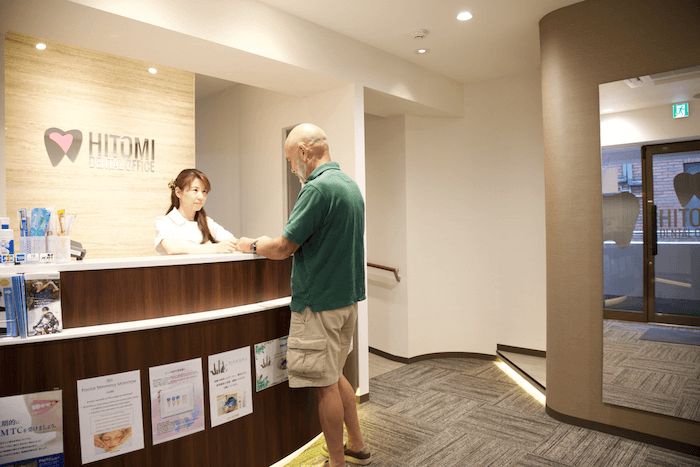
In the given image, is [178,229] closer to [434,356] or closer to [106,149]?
[106,149]

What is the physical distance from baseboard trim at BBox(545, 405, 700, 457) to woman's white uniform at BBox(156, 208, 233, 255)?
109 inches

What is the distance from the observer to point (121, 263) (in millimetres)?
1947

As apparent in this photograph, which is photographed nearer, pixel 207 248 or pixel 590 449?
pixel 207 248

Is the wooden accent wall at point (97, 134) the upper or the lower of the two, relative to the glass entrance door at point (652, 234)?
upper

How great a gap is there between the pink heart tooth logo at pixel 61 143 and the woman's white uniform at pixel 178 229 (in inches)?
44.0

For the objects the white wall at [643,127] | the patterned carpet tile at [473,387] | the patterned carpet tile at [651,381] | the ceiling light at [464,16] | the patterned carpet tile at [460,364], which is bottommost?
the patterned carpet tile at [460,364]

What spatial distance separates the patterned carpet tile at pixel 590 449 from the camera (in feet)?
9.14

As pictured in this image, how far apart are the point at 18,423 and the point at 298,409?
130cm

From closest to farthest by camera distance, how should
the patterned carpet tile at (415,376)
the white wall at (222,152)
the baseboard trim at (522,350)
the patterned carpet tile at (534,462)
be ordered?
the patterned carpet tile at (534,462), the patterned carpet tile at (415,376), the baseboard trim at (522,350), the white wall at (222,152)

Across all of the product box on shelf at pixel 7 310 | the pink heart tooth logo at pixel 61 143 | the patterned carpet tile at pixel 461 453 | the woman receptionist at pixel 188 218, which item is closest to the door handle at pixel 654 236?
the patterned carpet tile at pixel 461 453

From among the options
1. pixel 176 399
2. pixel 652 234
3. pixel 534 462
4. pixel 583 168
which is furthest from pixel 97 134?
pixel 652 234

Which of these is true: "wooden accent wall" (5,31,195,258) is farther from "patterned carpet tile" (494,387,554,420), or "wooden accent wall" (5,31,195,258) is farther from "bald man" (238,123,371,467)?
"patterned carpet tile" (494,387,554,420)

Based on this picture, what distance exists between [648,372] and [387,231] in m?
2.79

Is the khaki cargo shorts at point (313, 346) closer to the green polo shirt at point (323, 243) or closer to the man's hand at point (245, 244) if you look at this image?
the green polo shirt at point (323, 243)
